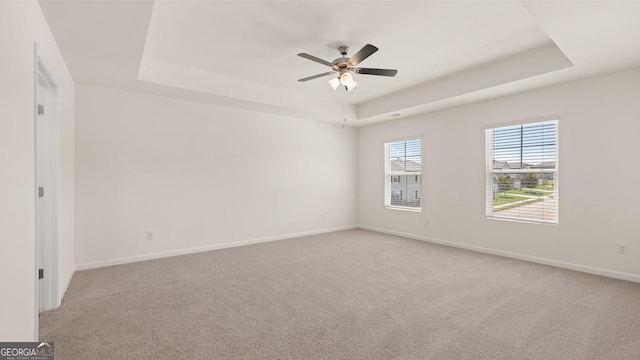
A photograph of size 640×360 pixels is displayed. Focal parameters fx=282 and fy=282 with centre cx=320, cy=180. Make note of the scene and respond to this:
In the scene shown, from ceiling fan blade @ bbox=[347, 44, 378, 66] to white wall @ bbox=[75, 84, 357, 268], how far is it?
2.61 m

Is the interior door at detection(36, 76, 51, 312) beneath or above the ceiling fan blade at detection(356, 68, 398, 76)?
beneath

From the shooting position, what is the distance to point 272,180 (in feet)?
18.0

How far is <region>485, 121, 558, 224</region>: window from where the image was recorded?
396cm

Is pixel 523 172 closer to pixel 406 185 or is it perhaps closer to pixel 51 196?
pixel 406 185

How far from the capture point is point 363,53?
2.88 metres

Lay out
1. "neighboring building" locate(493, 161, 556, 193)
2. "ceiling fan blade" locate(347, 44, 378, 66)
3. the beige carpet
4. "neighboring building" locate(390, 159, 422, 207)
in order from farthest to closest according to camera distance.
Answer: "neighboring building" locate(390, 159, 422, 207), "neighboring building" locate(493, 161, 556, 193), "ceiling fan blade" locate(347, 44, 378, 66), the beige carpet

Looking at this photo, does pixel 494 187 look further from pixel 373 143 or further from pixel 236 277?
pixel 236 277

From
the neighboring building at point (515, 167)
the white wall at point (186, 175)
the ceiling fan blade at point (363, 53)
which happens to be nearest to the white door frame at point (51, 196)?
the white wall at point (186, 175)

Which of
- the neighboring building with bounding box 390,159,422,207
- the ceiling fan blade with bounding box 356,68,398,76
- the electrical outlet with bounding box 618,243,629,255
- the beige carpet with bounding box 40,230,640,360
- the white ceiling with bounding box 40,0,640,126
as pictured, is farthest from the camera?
the neighboring building with bounding box 390,159,422,207

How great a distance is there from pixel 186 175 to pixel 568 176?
549 centimetres

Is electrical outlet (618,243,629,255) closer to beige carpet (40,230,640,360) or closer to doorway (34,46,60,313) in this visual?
beige carpet (40,230,640,360)

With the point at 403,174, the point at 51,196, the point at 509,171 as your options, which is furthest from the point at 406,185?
the point at 51,196

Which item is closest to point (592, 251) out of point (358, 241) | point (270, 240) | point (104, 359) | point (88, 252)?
point (358, 241)

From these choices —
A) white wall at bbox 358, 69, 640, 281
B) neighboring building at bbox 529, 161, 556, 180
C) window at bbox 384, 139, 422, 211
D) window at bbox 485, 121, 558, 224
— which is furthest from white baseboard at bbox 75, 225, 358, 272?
neighboring building at bbox 529, 161, 556, 180
